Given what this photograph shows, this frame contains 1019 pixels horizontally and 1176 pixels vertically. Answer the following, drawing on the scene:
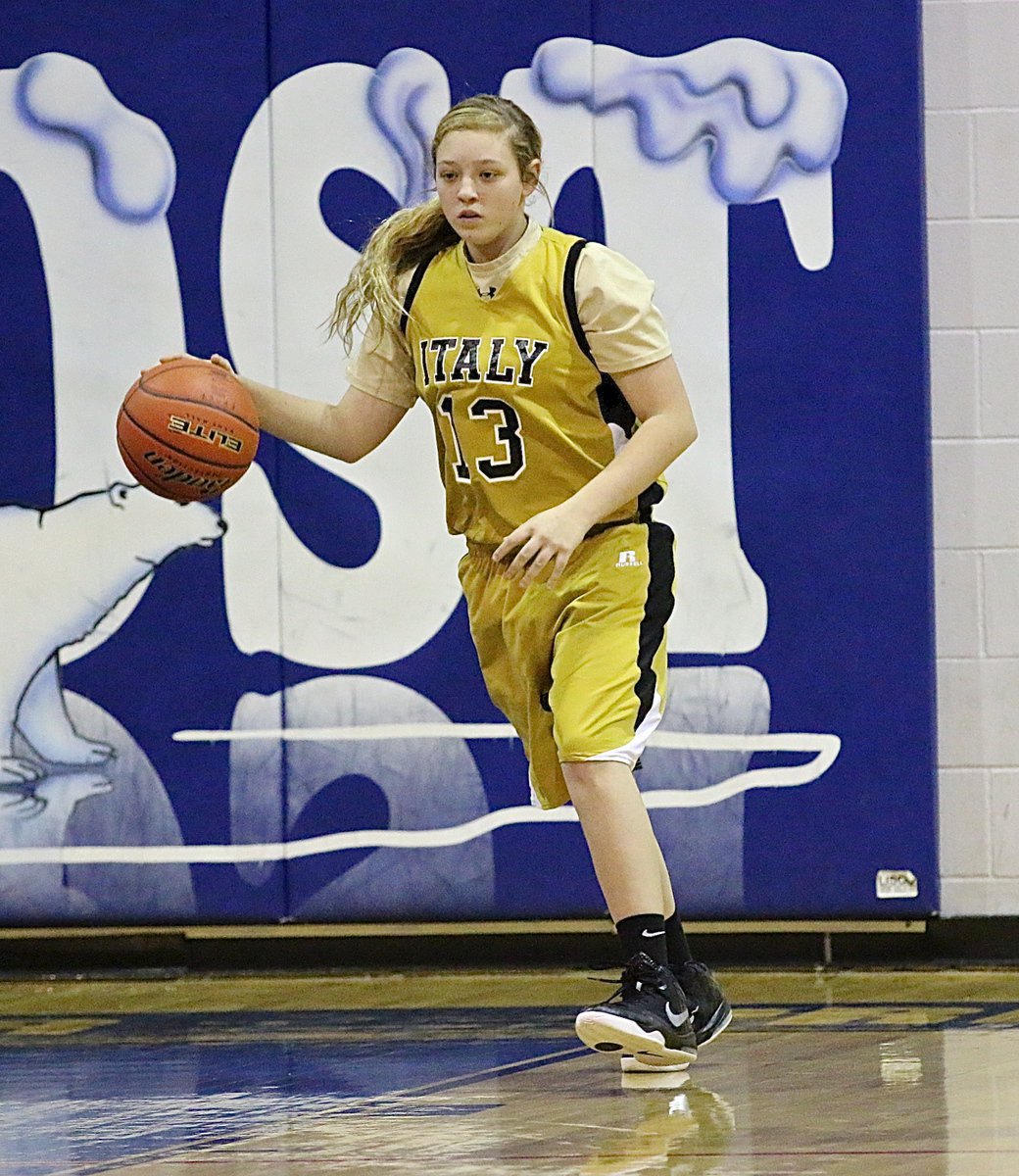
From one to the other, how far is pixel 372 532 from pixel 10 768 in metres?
1.03

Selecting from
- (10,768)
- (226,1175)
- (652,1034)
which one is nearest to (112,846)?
(10,768)

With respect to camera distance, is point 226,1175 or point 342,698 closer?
point 226,1175

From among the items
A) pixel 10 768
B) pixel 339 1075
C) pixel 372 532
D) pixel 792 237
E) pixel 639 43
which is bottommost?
pixel 339 1075

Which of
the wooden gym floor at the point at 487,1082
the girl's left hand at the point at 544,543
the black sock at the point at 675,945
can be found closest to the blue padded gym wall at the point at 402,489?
the wooden gym floor at the point at 487,1082

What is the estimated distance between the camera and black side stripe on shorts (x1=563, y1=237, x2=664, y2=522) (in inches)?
127

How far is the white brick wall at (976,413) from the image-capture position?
4.66m

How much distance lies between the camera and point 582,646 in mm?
3221

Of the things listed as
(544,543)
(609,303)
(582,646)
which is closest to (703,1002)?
(582,646)

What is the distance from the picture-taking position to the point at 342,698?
4.73m

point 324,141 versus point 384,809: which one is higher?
point 324,141

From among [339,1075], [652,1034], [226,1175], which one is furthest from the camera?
[339,1075]

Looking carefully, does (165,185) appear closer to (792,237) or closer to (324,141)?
(324,141)

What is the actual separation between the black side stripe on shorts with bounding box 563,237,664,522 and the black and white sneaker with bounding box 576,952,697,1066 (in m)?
0.73

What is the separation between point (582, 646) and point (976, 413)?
180 centimetres
